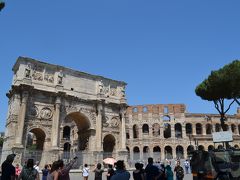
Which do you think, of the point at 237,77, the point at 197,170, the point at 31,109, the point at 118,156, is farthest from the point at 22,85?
the point at 237,77

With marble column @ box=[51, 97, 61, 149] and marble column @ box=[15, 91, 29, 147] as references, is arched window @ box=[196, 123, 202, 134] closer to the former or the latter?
marble column @ box=[51, 97, 61, 149]

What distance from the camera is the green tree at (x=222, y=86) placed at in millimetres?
22761

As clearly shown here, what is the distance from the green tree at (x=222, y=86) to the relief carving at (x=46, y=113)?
14.7m

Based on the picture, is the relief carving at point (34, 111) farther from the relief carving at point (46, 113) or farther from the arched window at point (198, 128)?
the arched window at point (198, 128)

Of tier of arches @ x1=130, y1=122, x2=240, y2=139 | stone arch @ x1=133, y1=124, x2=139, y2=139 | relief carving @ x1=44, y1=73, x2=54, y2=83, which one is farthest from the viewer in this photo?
stone arch @ x1=133, y1=124, x2=139, y2=139

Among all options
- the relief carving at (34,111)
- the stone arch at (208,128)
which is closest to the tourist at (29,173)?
the relief carving at (34,111)

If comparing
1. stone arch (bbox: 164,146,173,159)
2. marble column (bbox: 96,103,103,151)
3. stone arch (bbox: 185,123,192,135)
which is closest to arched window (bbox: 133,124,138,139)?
stone arch (bbox: 164,146,173,159)

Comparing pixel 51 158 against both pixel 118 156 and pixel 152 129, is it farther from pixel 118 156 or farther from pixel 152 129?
pixel 152 129

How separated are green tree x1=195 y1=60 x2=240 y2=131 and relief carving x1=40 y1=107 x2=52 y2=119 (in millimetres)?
14669

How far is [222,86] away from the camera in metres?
23.8

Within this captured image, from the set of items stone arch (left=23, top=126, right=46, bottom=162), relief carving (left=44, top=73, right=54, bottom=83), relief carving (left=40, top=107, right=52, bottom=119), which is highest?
relief carving (left=44, top=73, right=54, bottom=83)

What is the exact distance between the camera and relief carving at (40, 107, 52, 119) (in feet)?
72.8

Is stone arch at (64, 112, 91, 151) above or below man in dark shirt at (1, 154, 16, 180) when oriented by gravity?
above

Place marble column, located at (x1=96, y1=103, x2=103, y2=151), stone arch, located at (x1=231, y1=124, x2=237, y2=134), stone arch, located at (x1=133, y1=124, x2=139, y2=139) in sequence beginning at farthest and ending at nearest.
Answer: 1. stone arch, located at (x1=231, y1=124, x2=237, y2=134)
2. stone arch, located at (x1=133, y1=124, x2=139, y2=139)
3. marble column, located at (x1=96, y1=103, x2=103, y2=151)
